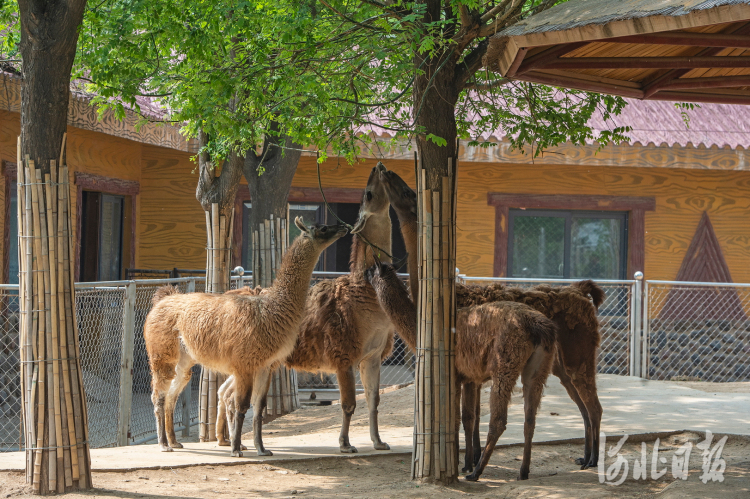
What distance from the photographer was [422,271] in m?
5.19

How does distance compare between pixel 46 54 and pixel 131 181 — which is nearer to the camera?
pixel 46 54

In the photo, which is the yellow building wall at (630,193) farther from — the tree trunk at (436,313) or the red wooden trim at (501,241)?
the tree trunk at (436,313)

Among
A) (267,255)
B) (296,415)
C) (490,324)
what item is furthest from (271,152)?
(490,324)

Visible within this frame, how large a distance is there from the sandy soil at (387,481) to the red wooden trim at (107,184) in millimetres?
6138

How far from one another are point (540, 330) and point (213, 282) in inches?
143

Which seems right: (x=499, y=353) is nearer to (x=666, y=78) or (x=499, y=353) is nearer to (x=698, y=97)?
(x=666, y=78)

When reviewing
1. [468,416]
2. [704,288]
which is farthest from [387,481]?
[704,288]

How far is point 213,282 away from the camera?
7430 millimetres

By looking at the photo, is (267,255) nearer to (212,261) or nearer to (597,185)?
(212,261)

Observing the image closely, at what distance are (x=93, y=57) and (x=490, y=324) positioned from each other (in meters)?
3.46

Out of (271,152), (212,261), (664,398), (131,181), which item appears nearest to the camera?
(212,261)

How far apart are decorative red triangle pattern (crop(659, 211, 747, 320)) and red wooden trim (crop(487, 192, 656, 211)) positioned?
3.34 ft

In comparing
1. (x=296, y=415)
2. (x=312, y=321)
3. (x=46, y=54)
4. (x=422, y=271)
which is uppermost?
(x=46, y=54)

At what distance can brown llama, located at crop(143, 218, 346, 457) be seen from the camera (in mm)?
6023
